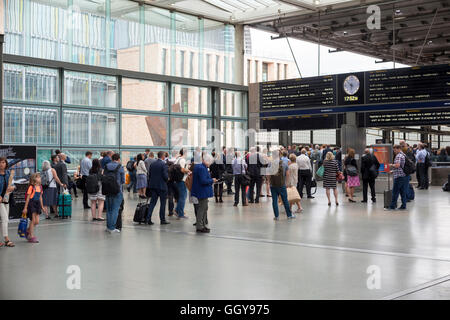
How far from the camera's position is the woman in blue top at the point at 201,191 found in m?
11.1

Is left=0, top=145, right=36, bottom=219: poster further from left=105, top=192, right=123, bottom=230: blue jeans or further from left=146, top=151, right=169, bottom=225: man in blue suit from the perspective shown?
left=146, top=151, right=169, bottom=225: man in blue suit

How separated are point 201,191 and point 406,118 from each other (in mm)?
11981

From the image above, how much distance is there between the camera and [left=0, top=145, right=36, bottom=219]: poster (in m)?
12.0

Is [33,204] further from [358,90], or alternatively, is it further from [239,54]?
[239,54]

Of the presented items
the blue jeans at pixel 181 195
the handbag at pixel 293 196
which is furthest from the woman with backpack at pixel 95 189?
the handbag at pixel 293 196

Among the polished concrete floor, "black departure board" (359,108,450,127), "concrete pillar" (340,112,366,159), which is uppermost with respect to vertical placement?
"black departure board" (359,108,450,127)

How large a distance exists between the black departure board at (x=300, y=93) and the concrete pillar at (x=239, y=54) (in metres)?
2.88

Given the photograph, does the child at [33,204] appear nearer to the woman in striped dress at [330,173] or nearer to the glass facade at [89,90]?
the woman in striped dress at [330,173]

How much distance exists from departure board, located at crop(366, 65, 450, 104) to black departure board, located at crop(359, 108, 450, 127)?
44cm

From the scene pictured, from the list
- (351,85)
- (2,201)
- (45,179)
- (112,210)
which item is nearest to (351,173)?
(351,85)

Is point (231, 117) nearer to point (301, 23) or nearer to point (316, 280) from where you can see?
point (301, 23)

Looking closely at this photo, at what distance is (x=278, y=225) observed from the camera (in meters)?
12.1

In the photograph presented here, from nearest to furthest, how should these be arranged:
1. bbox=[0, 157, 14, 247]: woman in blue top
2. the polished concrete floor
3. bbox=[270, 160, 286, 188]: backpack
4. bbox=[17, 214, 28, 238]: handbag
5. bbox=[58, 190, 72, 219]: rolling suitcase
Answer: the polished concrete floor < bbox=[0, 157, 14, 247]: woman in blue top < bbox=[17, 214, 28, 238]: handbag < bbox=[270, 160, 286, 188]: backpack < bbox=[58, 190, 72, 219]: rolling suitcase

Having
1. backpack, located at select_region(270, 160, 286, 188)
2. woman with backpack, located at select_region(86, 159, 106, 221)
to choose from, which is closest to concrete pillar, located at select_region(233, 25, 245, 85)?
woman with backpack, located at select_region(86, 159, 106, 221)
